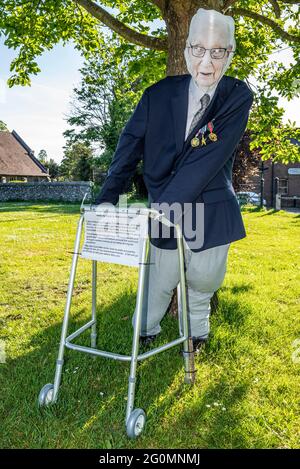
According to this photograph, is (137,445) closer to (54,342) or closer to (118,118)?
(54,342)

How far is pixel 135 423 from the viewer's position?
8.71 ft

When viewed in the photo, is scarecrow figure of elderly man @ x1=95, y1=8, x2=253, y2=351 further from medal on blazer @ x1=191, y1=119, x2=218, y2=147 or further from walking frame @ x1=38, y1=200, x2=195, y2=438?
walking frame @ x1=38, y1=200, x2=195, y2=438

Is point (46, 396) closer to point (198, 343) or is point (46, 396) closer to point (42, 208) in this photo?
point (198, 343)

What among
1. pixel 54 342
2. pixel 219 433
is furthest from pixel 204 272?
pixel 54 342

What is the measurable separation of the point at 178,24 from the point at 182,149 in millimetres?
1949

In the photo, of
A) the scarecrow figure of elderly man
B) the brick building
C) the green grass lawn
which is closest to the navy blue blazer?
the scarecrow figure of elderly man

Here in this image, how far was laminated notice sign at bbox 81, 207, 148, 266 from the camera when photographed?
2.72 m

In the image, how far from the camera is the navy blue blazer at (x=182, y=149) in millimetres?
3117

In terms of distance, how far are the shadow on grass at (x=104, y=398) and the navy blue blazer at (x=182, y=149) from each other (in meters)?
1.07

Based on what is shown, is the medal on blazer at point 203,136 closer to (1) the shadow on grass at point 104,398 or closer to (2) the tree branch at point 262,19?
(1) the shadow on grass at point 104,398

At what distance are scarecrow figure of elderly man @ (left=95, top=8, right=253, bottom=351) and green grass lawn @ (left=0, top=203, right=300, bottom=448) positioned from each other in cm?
83

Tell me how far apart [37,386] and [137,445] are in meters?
0.98

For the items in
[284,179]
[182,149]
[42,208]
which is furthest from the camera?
[284,179]

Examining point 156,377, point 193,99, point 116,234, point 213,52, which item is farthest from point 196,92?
point 156,377
